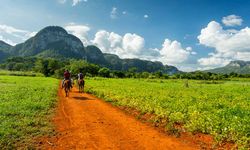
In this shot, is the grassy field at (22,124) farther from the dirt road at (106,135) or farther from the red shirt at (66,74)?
the red shirt at (66,74)

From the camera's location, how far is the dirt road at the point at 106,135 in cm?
1257

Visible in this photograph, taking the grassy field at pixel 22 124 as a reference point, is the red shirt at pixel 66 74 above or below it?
above

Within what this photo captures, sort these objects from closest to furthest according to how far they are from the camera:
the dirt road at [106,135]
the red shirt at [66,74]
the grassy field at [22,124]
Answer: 1. the dirt road at [106,135]
2. the grassy field at [22,124]
3. the red shirt at [66,74]

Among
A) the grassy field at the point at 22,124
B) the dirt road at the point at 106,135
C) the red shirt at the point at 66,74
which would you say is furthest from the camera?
the red shirt at the point at 66,74

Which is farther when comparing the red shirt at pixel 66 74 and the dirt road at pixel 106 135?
the red shirt at pixel 66 74

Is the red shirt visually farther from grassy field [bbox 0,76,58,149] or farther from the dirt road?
the dirt road

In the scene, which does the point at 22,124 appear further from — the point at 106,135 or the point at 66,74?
the point at 66,74

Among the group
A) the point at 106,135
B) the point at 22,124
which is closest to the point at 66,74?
the point at 22,124

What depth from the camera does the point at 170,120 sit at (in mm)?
17359

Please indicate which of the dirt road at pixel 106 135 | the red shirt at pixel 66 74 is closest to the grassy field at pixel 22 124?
the dirt road at pixel 106 135

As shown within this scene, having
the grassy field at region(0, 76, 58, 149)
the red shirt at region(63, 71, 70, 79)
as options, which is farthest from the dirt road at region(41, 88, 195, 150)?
the red shirt at region(63, 71, 70, 79)

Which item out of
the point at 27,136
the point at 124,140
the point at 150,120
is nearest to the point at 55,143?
the point at 27,136

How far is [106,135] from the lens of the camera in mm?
14195

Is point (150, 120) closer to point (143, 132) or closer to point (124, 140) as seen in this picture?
point (143, 132)
